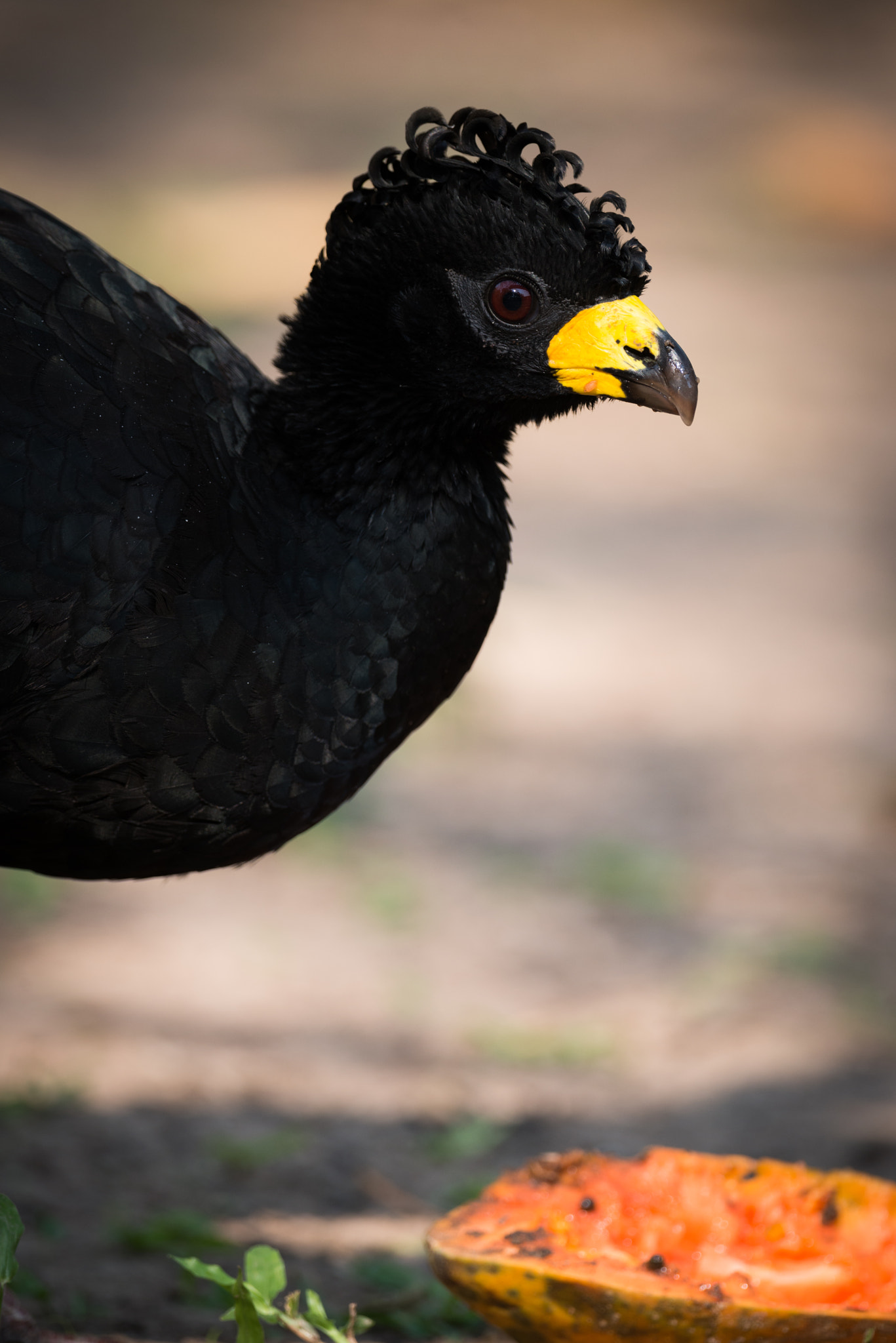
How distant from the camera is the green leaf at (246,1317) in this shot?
2.27 m

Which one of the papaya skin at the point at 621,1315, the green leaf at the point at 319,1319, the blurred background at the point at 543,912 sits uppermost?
the blurred background at the point at 543,912

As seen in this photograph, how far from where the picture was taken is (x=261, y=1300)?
2291 mm

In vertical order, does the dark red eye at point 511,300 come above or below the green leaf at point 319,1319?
above

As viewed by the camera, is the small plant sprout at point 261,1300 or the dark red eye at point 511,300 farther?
the dark red eye at point 511,300

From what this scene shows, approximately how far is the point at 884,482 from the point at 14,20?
408 inches

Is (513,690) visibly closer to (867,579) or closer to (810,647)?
(810,647)

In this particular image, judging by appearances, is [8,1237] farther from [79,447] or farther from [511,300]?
[511,300]

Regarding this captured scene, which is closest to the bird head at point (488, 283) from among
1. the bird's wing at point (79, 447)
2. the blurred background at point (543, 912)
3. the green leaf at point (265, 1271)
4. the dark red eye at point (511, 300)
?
the dark red eye at point (511, 300)

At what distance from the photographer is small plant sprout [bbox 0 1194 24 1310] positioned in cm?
218

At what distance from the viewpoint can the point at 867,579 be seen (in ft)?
25.1

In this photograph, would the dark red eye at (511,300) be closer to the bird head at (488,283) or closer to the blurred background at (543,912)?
the bird head at (488,283)

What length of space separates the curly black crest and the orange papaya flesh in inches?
65.8

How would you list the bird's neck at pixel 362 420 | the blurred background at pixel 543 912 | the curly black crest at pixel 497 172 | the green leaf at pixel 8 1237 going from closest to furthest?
1. the green leaf at pixel 8 1237
2. the curly black crest at pixel 497 172
3. the bird's neck at pixel 362 420
4. the blurred background at pixel 543 912

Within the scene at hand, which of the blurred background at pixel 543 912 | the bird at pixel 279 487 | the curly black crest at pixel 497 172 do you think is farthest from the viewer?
the blurred background at pixel 543 912
